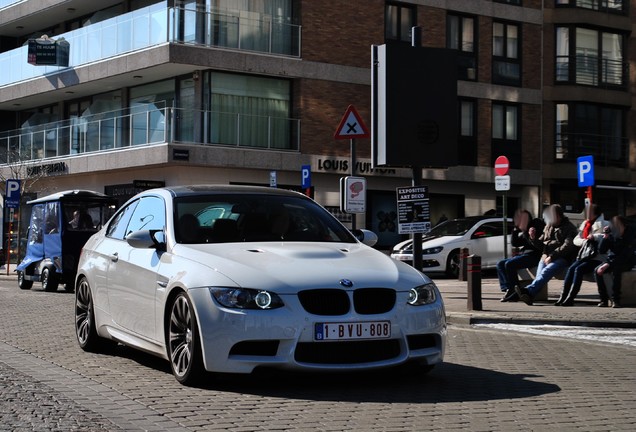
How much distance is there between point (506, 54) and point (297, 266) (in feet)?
113

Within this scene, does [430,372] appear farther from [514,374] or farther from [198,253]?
[198,253]

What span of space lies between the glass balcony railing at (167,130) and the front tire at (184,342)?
82.8ft

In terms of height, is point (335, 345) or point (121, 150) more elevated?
point (121, 150)

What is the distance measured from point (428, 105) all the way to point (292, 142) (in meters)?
17.9

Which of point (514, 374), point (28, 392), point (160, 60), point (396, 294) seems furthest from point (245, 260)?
point (160, 60)

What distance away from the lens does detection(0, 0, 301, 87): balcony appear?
32969mm

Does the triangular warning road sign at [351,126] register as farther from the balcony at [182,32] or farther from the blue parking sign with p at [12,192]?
the blue parking sign with p at [12,192]

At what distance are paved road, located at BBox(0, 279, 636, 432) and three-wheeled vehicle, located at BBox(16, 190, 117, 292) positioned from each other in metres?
12.6

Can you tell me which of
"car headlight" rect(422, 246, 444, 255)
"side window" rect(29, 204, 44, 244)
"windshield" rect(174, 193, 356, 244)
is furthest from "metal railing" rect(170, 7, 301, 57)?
"windshield" rect(174, 193, 356, 244)

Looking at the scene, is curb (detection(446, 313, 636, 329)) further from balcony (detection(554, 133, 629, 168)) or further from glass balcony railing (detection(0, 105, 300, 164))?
balcony (detection(554, 133, 629, 168))

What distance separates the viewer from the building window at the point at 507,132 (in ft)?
132

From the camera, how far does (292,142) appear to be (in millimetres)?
35188

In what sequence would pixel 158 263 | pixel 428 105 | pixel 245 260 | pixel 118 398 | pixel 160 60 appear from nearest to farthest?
pixel 118 398, pixel 245 260, pixel 158 263, pixel 428 105, pixel 160 60

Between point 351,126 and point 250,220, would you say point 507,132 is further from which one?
point 250,220
